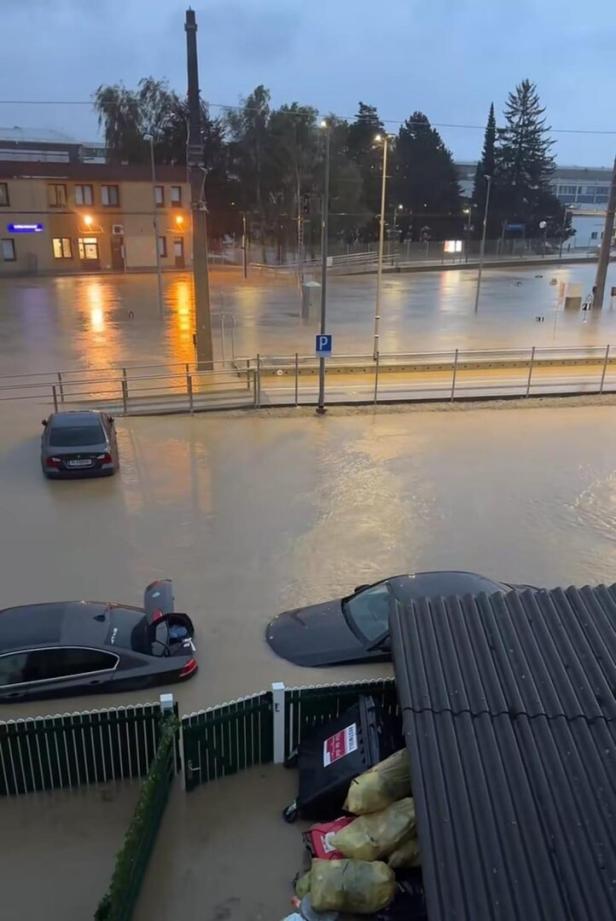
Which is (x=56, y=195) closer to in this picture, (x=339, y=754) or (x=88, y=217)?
(x=88, y=217)

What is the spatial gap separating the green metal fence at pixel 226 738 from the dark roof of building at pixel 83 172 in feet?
172

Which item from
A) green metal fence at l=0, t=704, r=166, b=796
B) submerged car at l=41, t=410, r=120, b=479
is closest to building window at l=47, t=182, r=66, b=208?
submerged car at l=41, t=410, r=120, b=479

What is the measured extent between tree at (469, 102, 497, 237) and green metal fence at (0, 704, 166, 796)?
277ft

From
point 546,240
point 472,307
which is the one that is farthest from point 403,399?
point 546,240

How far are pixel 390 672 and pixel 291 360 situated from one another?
16.6m

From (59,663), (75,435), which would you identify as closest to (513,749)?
(59,663)

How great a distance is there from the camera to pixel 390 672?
23.7ft

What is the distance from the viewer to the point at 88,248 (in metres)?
53.3

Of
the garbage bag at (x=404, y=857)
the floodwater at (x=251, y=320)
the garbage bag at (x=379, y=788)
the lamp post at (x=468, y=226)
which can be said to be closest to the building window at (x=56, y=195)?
the floodwater at (x=251, y=320)

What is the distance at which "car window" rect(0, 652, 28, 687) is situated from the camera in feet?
21.8

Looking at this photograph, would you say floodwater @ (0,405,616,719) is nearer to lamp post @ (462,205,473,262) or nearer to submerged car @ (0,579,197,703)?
submerged car @ (0,579,197,703)

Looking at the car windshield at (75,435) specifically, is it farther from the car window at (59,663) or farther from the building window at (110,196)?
the building window at (110,196)

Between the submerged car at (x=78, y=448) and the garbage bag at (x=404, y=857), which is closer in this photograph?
the garbage bag at (x=404, y=857)

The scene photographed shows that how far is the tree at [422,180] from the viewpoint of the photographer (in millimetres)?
80438
